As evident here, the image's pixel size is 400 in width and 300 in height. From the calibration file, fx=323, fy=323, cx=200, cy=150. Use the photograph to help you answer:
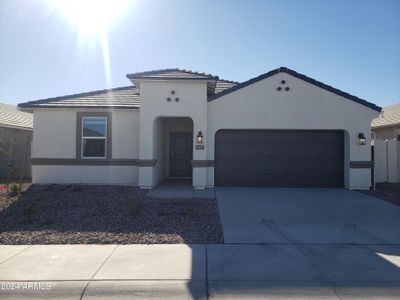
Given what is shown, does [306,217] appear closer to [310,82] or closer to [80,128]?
[310,82]

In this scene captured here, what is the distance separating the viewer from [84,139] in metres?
13.1

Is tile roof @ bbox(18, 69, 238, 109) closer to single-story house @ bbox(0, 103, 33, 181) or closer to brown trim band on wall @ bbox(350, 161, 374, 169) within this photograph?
single-story house @ bbox(0, 103, 33, 181)

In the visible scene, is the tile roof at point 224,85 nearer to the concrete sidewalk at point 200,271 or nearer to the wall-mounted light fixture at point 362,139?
the wall-mounted light fixture at point 362,139

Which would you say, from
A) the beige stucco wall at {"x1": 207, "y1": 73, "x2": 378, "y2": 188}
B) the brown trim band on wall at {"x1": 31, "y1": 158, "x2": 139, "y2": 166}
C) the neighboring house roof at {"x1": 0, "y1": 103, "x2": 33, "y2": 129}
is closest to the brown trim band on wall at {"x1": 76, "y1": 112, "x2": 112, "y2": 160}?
the brown trim band on wall at {"x1": 31, "y1": 158, "x2": 139, "y2": 166}

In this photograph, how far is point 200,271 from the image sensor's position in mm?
4770

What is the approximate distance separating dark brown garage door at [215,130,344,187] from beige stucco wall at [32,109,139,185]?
3.47 metres

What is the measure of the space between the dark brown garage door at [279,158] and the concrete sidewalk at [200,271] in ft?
23.0

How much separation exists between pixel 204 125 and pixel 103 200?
15.4ft

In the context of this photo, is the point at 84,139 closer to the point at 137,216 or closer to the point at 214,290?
the point at 137,216

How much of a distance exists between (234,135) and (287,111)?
228 centimetres

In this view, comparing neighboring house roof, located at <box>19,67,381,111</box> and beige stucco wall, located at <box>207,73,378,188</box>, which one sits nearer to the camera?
neighboring house roof, located at <box>19,67,381,111</box>

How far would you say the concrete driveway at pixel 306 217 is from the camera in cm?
650

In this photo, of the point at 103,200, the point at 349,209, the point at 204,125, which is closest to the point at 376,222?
the point at 349,209

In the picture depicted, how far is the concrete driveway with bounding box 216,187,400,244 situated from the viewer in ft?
21.3
